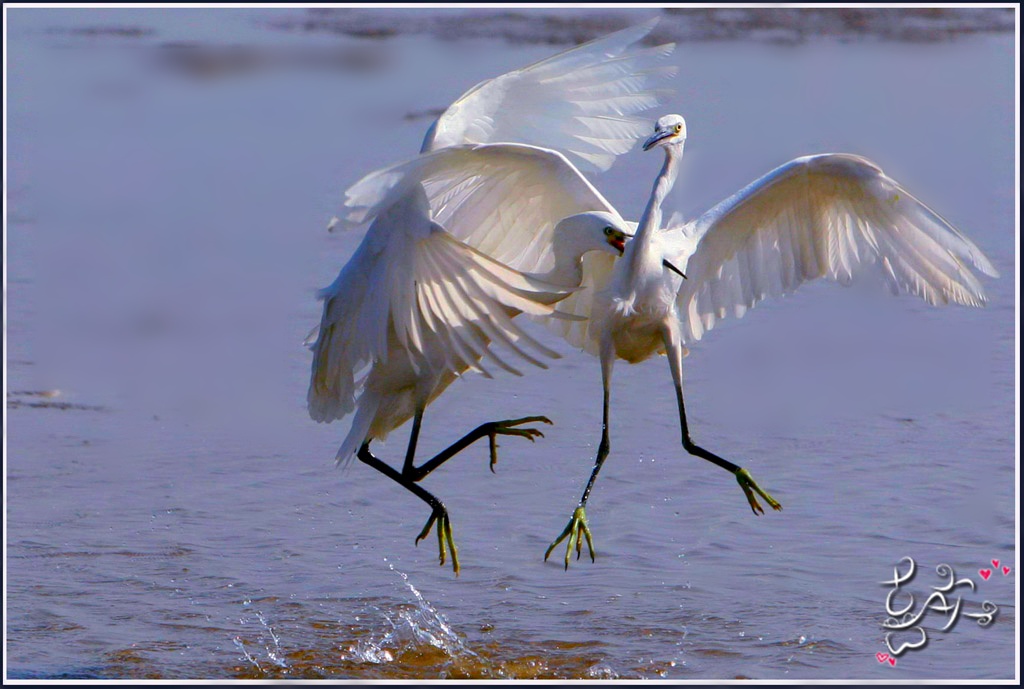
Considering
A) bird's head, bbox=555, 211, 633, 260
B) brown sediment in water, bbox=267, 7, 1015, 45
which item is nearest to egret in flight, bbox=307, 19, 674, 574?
bird's head, bbox=555, 211, 633, 260

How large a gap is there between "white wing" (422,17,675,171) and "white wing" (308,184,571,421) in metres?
0.99

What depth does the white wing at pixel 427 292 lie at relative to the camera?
4664mm

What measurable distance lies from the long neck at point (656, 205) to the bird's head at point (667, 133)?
24 mm

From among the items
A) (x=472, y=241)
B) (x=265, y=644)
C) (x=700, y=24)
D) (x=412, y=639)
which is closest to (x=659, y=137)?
(x=472, y=241)

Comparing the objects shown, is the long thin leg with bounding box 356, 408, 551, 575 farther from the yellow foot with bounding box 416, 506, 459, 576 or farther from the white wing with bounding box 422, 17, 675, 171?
the white wing with bounding box 422, 17, 675, 171

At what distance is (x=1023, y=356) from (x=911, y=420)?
59cm

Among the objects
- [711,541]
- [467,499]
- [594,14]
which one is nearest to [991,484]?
[711,541]

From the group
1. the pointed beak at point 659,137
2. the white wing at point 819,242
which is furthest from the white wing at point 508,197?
the white wing at point 819,242

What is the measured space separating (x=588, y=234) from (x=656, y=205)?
25 centimetres

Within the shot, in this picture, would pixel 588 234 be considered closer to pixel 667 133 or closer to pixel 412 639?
pixel 667 133

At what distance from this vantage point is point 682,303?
18.9 ft

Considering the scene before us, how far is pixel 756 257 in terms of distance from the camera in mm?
5719

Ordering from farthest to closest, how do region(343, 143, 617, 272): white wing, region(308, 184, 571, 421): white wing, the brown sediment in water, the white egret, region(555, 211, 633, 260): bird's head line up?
1. the brown sediment in water
2. the white egret
3. region(555, 211, 633, 260): bird's head
4. region(343, 143, 617, 272): white wing
5. region(308, 184, 571, 421): white wing

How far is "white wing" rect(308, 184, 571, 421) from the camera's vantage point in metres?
4.66
